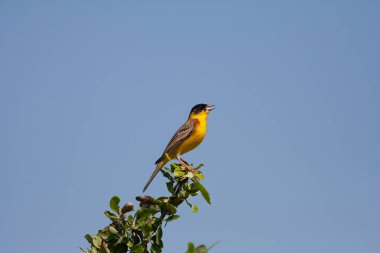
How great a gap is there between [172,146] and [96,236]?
5572mm

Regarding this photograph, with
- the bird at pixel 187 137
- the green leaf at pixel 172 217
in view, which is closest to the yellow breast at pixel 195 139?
the bird at pixel 187 137

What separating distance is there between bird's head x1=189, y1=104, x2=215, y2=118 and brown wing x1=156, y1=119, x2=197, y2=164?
0.46 m

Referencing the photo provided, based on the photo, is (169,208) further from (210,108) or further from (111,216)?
(210,108)

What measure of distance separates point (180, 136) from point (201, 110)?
129cm

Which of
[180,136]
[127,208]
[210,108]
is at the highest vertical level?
[210,108]

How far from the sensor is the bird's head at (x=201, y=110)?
1104 cm

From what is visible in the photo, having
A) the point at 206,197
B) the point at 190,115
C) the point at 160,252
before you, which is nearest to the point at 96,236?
the point at 160,252

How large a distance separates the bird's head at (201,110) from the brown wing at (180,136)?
46 cm

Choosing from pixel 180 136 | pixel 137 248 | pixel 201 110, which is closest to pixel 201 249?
pixel 137 248

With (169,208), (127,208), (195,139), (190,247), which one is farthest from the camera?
(195,139)

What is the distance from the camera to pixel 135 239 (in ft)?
14.4

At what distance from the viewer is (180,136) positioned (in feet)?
32.9

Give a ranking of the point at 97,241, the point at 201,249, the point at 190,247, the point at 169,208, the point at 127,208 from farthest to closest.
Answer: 1. the point at 169,208
2. the point at 127,208
3. the point at 97,241
4. the point at 190,247
5. the point at 201,249

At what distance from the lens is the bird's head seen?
11.0 metres
